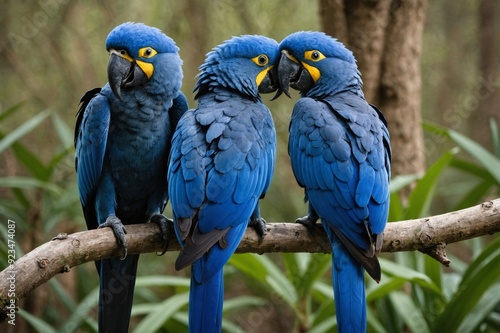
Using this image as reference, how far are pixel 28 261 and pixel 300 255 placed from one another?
2050 millimetres

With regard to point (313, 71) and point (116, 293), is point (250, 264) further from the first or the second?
point (313, 71)

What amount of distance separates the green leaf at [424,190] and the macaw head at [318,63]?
2.89ft

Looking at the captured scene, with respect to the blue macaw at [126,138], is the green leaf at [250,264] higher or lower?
lower

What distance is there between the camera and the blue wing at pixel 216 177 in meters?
2.14

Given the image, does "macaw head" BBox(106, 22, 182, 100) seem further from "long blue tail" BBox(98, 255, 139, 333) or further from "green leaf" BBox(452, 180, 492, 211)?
"green leaf" BBox(452, 180, 492, 211)

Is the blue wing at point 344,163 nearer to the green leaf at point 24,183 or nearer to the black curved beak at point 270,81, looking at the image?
the black curved beak at point 270,81

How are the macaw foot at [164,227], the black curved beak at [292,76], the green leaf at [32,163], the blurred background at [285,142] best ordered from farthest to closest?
the green leaf at [32,163] → the blurred background at [285,142] → the black curved beak at [292,76] → the macaw foot at [164,227]

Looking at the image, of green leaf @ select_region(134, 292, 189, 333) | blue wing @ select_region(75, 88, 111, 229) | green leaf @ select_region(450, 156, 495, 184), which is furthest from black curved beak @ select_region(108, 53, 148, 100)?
green leaf @ select_region(450, 156, 495, 184)

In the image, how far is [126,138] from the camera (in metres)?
2.52

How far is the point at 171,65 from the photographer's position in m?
2.49

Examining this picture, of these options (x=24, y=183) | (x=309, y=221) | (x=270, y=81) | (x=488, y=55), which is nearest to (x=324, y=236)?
(x=309, y=221)

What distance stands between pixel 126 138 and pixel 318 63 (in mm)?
931

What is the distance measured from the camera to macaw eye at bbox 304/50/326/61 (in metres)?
2.71

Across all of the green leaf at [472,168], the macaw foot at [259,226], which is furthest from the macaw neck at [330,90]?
the green leaf at [472,168]
